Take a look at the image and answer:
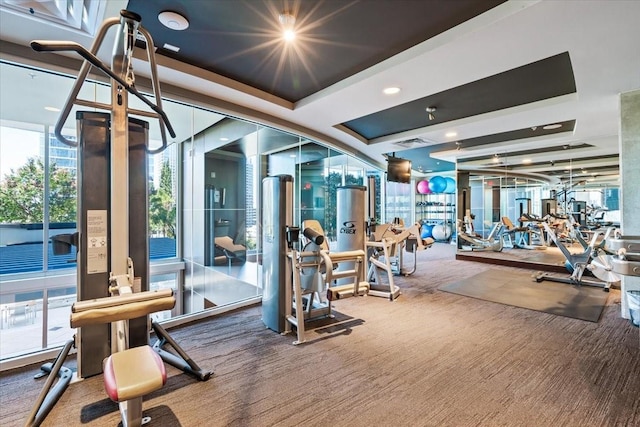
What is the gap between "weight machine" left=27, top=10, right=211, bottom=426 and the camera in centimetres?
154

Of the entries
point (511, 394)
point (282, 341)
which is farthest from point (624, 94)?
point (282, 341)

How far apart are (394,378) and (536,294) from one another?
12.3 feet

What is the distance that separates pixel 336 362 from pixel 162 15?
322cm

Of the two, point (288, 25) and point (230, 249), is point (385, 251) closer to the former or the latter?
point (230, 249)

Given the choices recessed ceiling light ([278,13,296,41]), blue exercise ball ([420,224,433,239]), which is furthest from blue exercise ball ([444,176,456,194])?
recessed ceiling light ([278,13,296,41])

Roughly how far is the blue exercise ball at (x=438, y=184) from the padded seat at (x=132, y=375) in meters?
11.5

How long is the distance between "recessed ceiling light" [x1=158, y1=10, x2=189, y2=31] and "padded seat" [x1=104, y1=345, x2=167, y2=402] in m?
2.39

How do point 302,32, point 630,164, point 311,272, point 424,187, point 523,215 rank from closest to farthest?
point 302,32 < point 311,272 < point 630,164 < point 523,215 < point 424,187

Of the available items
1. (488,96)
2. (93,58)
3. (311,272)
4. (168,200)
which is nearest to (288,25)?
(93,58)

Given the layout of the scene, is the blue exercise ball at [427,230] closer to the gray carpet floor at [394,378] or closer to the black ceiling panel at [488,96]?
the black ceiling panel at [488,96]

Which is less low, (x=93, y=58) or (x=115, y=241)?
(x=93, y=58)

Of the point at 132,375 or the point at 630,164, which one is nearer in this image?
the point at 132,375

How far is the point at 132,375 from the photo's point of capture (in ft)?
4.78

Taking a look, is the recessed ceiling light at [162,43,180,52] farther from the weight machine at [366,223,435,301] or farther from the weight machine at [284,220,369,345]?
the weight machine at [366,223,435,301]
